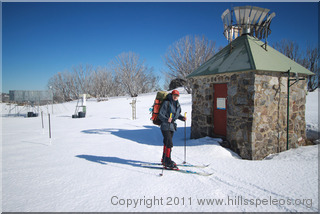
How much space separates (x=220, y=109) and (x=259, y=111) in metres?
1.31

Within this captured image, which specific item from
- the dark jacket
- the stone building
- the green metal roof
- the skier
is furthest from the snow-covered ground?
the green metal roof

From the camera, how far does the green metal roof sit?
5344 millimetres

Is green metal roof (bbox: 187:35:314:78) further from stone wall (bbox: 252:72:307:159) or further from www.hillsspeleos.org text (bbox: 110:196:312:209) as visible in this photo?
www.hillsspeleos.org text (bbox: 110:196:312:209)

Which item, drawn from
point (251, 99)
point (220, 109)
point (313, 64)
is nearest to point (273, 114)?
point (251, 99)

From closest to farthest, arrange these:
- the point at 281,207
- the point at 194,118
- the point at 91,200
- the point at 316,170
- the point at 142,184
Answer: the point at 281,207 → the point at 91,200 → the point at 142,184 → the point at 316,170 → the point at 194,118

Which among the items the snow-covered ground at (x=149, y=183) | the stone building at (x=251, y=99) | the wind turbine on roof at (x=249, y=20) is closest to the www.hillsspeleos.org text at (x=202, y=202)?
the snow-covered ground at (x=149, y=183)

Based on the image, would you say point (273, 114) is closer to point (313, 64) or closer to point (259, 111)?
point (259, 111)

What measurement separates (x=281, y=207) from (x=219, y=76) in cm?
437

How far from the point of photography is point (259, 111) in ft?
17.5

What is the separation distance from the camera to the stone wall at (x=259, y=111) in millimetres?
5270

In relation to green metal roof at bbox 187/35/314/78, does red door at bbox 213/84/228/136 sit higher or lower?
lower

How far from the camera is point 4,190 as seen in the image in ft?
10.9

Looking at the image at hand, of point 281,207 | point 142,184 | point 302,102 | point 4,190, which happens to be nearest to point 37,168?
point 4,190

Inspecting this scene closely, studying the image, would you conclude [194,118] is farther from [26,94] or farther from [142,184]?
[26,94]
